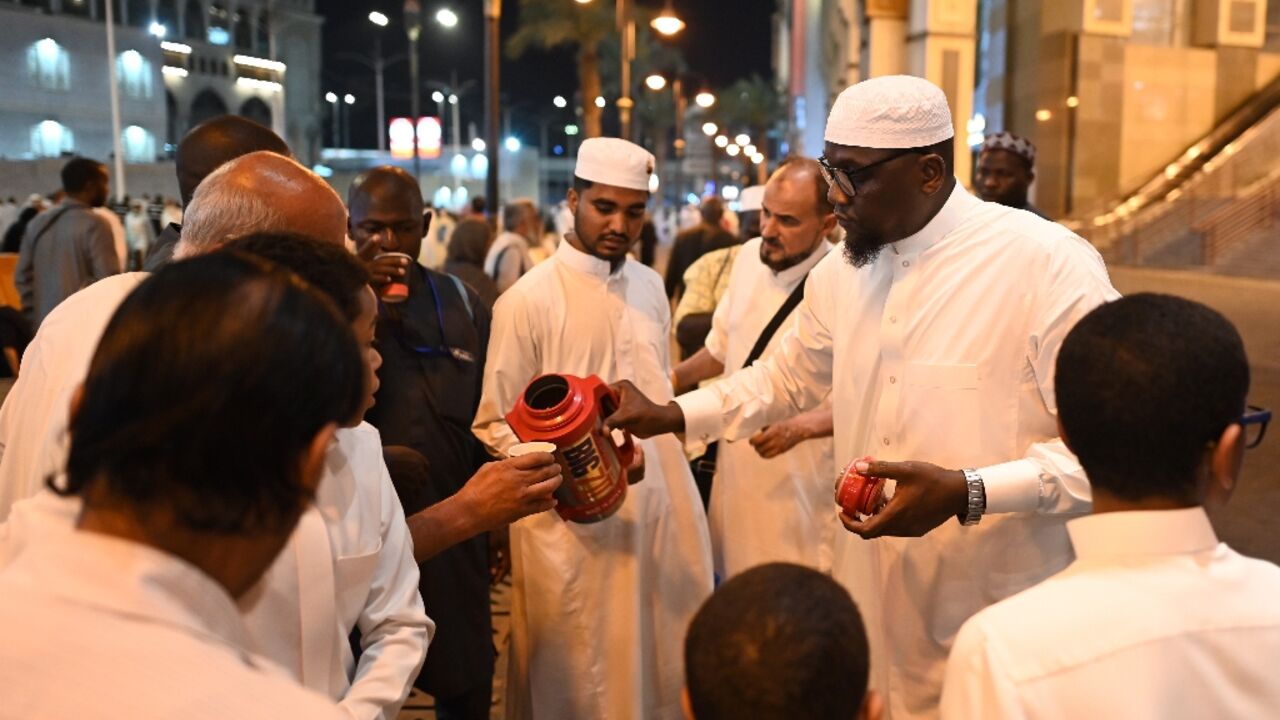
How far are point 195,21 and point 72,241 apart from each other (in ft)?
259

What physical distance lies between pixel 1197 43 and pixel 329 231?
23.7m

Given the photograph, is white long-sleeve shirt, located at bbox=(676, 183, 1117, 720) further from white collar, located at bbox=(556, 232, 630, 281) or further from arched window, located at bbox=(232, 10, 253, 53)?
arched window, located at bbox=(232, 10, 253, 53)

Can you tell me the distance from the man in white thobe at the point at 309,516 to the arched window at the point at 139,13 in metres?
67.9

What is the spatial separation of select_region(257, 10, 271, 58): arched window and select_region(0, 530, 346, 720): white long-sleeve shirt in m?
85.3

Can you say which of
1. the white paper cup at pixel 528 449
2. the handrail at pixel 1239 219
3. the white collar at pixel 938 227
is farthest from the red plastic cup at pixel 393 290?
the handrail at pixel 1239 219

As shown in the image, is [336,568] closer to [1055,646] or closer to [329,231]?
[329,231]

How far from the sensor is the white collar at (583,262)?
15.7ft

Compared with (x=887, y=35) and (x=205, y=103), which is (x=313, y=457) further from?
(x=205, y=103)

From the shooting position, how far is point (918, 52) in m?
18.7

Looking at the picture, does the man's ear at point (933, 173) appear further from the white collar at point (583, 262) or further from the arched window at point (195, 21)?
the arched window at point (195, 21)

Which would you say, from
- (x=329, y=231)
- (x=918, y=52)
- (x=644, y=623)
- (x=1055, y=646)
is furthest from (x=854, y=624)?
(x=918, y=52)

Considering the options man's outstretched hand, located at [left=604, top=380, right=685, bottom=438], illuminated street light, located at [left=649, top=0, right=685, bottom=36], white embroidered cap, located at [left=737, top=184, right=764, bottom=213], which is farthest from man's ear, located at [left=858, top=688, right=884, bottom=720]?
illuminated street light, located at [left=649, top=0, right=685, bottom=36]

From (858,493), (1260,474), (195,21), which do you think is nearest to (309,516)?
(858,493)

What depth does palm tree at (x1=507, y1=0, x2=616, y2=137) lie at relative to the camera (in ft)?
99.9
